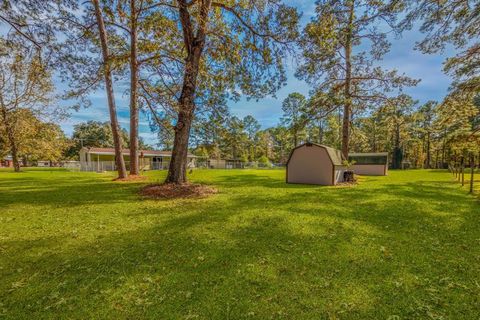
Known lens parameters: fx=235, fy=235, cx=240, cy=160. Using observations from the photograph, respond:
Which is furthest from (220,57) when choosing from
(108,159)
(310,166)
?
(108,159)

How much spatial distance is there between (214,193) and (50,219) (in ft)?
17.3

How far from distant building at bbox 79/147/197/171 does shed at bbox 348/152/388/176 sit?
68.6 feet

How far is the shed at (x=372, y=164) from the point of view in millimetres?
24250

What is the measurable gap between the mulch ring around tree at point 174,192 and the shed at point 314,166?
256 inches

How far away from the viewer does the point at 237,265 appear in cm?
339

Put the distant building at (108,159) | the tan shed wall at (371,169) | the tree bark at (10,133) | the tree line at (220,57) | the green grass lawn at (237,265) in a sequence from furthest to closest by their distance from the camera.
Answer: the distant building at (108,159)
the tan shed wall at (371,169)
the tree bark at (10,133)
the tree line at (220,57)
the green grass lawn at (237,265)

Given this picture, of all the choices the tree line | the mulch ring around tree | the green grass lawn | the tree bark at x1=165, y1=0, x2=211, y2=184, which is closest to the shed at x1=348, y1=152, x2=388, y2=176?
the tree line

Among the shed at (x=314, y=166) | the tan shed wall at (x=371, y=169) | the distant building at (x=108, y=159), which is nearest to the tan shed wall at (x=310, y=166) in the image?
the shed at (x=314, y=166)

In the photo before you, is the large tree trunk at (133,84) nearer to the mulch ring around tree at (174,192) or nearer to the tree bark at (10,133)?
the mulch ring around tree at (174,192)

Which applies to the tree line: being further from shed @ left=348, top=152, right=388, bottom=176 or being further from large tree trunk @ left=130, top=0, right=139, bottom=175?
shed @ left=348, top=152, right=388, bottom=176

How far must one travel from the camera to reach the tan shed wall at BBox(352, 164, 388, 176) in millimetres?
24216

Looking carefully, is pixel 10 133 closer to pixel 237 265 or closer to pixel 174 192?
pixel 174 192

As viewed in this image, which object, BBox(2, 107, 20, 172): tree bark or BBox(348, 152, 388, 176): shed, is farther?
BBox(348, 152, 388, 176): shed

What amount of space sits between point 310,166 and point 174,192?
328 inches
